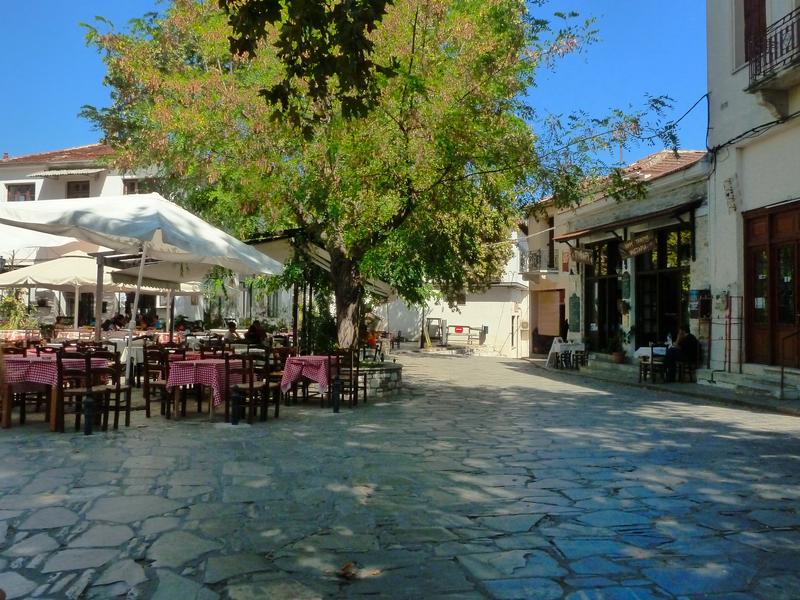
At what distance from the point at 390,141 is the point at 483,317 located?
92.6ft

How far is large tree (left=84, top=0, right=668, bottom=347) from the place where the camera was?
35.3 feet

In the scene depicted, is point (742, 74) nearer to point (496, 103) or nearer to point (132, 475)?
point (496, 103)

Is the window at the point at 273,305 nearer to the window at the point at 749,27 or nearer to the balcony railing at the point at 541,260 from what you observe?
the balcony railing at the point at 541,260

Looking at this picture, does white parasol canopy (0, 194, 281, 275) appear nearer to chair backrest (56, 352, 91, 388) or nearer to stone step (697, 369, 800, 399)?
chair backrest (56, 352, 91, 388)

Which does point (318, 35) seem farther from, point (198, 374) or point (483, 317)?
point (483, 317)

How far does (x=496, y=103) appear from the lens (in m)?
11.7

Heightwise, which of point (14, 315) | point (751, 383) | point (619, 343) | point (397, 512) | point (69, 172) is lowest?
point (397, 512)

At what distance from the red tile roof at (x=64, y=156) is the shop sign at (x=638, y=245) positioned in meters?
25.8

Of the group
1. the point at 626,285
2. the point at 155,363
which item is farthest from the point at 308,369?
the point at 626,285

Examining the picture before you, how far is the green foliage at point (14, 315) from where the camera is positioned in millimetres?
19862

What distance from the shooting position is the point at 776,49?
13.3 m

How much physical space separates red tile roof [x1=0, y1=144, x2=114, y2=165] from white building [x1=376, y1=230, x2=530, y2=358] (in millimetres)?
16504

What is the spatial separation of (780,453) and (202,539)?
6076 mm

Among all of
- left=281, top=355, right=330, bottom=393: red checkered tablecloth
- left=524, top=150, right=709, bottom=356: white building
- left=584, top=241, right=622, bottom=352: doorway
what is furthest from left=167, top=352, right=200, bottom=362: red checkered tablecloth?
left=584, top=241, right=622, bottom=352: doorway
